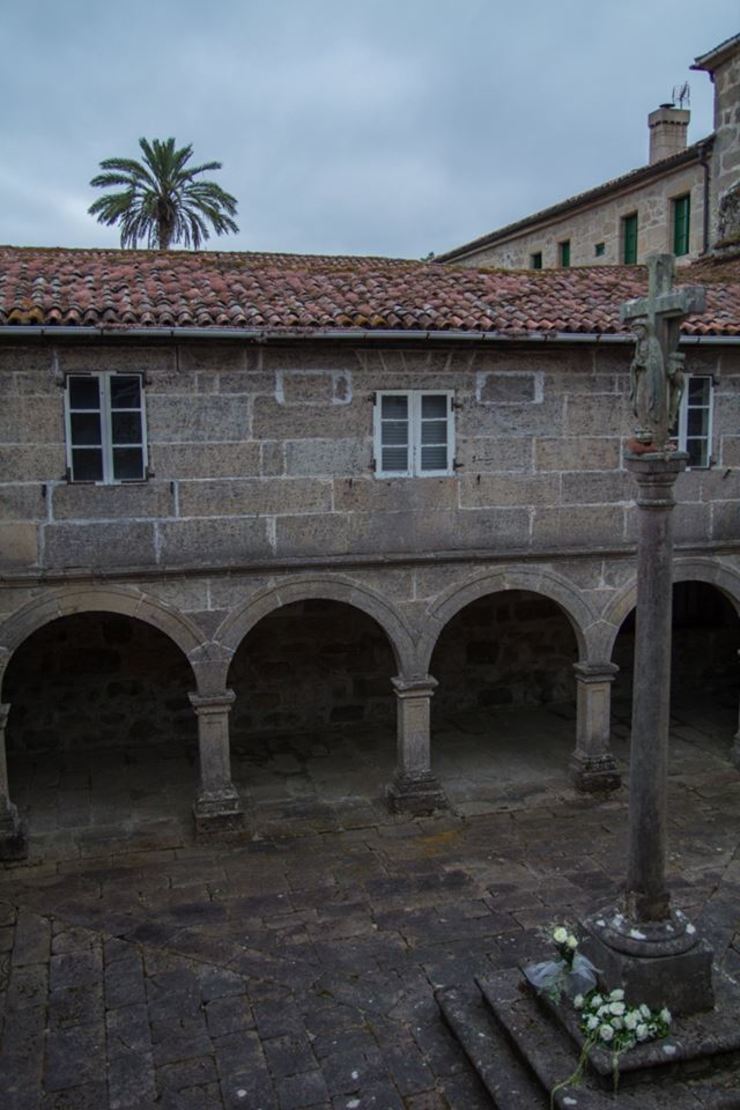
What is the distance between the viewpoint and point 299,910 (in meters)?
9.16

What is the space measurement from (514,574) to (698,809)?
11.6 ft

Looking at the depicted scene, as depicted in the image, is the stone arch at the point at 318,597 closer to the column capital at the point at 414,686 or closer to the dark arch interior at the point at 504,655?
the column capital at the point at 414,686

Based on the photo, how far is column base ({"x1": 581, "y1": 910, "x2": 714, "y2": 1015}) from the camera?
642 cm

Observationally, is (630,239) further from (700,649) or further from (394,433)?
(394,433)

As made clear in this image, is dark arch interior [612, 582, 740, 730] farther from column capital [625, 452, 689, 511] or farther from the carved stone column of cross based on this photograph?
column capital [625, 452, 689, 511]

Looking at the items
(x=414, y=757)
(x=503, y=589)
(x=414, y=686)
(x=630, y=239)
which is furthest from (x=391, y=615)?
(x=630, y=239)

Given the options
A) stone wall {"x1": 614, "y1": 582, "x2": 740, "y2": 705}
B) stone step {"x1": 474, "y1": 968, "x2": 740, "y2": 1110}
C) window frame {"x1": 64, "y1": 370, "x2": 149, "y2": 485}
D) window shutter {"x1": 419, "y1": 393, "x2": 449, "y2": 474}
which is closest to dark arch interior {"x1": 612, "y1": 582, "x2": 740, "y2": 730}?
stone wall {"x1": 614, "y1": 582, "x2": 740, "y2": 705}

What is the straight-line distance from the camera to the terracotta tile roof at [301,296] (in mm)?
9914

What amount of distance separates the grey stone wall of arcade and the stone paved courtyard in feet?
1.63

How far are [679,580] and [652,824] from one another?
5.77m

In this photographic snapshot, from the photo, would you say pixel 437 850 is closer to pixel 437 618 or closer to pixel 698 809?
pixel 437 618

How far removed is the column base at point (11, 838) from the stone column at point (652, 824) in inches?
248

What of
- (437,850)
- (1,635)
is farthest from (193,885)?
(1,635)

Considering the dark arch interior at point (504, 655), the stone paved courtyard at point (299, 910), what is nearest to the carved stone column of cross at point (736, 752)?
the stone paved courtyard at point (299, 910)
